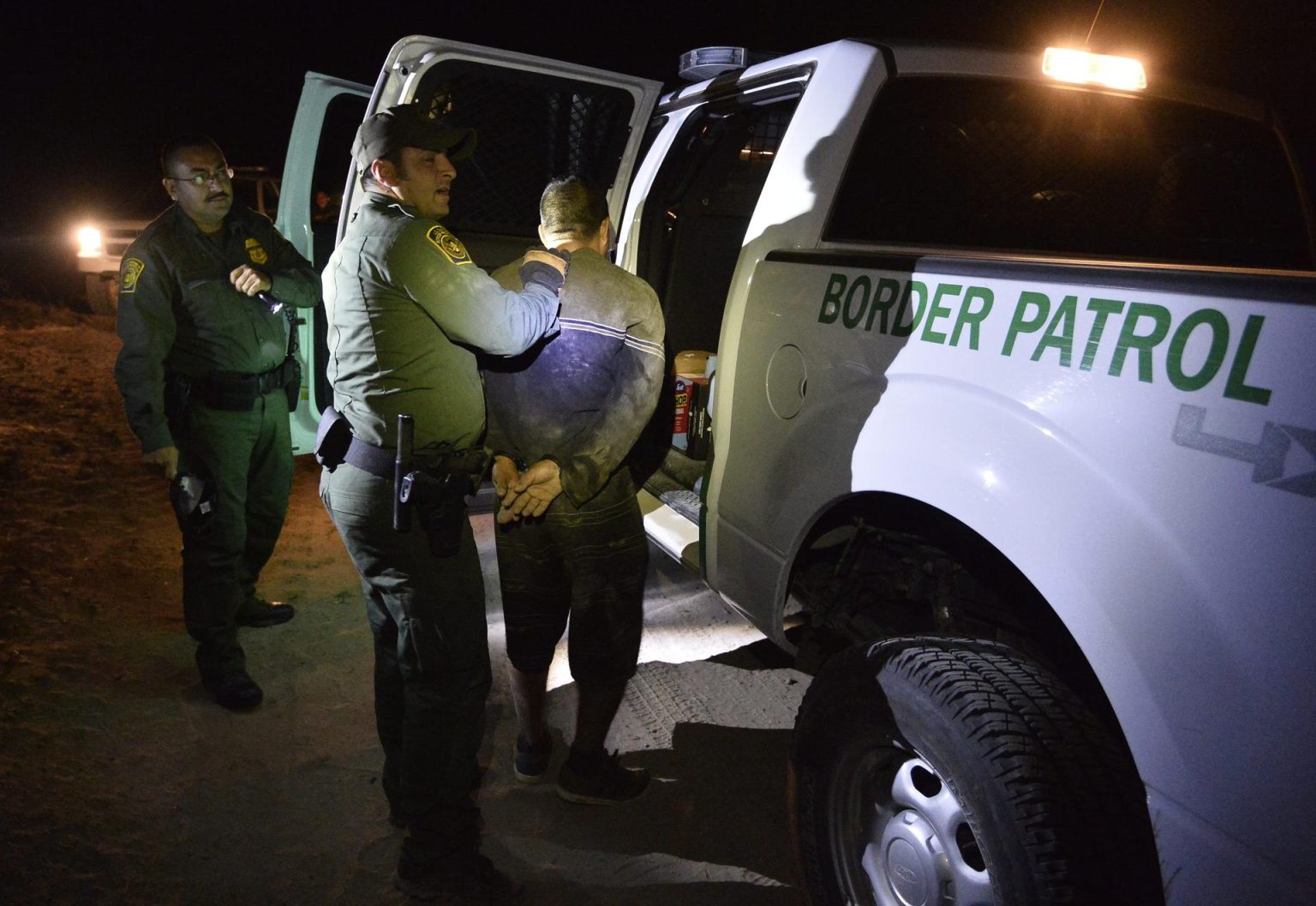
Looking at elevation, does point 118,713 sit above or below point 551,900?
below

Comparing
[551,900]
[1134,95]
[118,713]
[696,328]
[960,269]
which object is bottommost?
[118,713]

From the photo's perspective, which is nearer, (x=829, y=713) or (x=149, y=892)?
(x=829, y=713)

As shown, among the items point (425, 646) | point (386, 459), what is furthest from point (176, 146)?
point (425, 646)

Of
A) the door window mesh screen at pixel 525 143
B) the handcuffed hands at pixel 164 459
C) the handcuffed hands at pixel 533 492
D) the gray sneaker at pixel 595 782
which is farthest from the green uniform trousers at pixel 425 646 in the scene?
the door window mesh screen at pixel 525 143

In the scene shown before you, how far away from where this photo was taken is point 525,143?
13.4ft

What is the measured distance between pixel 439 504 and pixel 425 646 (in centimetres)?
36

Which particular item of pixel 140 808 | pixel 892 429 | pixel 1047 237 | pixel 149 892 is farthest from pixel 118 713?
pixel 1047 237

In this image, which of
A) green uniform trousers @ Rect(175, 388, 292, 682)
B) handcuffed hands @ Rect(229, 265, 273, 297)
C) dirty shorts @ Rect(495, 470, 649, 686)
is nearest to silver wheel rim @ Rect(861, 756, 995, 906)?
dirty shorts @ Rect(495, 470, 649, 686)

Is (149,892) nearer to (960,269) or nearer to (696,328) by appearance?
(960,269)

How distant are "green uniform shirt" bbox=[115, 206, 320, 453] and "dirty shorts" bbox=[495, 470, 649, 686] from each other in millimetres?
1318

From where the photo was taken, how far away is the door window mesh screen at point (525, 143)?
3.82 m

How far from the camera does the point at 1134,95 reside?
8.80 feet

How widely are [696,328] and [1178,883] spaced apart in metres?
3.06

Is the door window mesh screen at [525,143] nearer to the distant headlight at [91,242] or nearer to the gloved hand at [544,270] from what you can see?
the gloved hand at [544,270]
